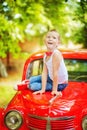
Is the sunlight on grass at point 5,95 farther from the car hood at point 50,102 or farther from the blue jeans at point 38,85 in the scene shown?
the car hood at point 50,102

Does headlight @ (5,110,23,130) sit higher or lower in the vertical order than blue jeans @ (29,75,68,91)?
lower

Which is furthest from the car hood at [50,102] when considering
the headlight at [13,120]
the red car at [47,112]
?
the headlight at [13,120]

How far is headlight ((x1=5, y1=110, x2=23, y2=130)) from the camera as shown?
4.16 meters

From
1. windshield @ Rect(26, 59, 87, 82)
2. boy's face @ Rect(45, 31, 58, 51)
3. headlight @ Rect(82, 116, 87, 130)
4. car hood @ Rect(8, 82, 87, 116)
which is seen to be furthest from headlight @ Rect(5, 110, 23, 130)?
windshield @ Rect(26, 59, 87, 82)

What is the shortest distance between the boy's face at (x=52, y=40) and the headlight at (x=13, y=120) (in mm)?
893

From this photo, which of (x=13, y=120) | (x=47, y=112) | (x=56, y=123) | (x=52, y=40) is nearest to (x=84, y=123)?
(x=56, y=123)

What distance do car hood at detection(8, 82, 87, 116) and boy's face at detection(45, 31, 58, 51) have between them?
57cm

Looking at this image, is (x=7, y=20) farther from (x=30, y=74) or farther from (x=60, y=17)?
(x=30, y=74)

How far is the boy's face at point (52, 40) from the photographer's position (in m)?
4.42

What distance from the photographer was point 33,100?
4.29 m

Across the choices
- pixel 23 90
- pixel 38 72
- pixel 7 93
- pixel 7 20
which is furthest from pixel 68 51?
pixel 7 93

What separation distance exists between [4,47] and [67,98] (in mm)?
3464

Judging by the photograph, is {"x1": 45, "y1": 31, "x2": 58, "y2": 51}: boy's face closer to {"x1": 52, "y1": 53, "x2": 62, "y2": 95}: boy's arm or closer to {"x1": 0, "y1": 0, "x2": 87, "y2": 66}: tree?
{"x1": 52, "y1": 53, "x2": 62, "y2": 95}: boy's arm

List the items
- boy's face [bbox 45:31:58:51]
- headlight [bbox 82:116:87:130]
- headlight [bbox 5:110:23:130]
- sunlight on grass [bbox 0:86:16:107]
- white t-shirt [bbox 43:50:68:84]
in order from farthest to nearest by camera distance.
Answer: sunlight on grass [bbox 0:86:16:107] → white t-shirt [bbox 43:50:68:84] → boy's face [bbox 45:31:58:51] → headlight [bbox 5:110:23:130] → headlight [bbox 82:116:87:130]
